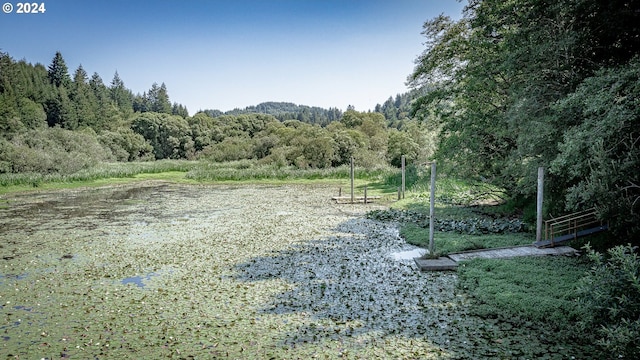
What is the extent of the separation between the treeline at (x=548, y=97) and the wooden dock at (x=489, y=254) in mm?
1239

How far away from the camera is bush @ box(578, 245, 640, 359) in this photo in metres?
5.20

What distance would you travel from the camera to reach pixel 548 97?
36.1ft

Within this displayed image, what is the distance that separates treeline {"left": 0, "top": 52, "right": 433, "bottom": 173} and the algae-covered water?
19323mm

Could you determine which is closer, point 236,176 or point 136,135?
point 236,176

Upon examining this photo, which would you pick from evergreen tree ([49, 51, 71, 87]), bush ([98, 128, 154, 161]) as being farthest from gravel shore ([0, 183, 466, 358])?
evergreen tree ([49, 51, 71, 87])

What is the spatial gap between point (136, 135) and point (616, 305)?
6957cm

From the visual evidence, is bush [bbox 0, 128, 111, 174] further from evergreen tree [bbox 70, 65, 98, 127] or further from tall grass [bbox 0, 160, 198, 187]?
evergreen tree [bbox 70, 65, 98, 127]

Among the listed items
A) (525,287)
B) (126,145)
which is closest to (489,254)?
(525,287)

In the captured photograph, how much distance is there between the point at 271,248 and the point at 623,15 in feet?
34.7

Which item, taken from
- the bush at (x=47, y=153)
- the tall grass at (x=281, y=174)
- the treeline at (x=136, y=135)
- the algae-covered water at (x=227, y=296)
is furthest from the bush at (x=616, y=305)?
the bush at (x=47, y=153)

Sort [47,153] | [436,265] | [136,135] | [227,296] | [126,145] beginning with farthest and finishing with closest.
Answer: [136,135] → [126,145] → [47,153] → [436,265] → [227,296]

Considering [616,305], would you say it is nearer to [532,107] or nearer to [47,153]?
[532,107]

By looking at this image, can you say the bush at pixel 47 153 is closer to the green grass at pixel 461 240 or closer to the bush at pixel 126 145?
the bush at pixel 126 145

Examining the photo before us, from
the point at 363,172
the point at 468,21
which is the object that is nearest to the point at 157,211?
the point at 468,21
